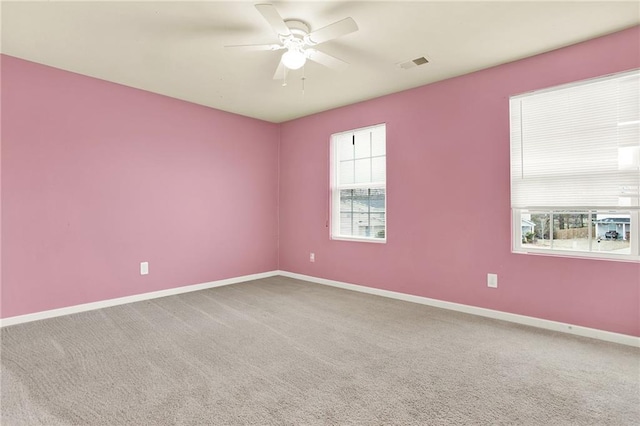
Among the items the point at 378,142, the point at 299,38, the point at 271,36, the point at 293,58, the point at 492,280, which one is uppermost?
the point at 271,36

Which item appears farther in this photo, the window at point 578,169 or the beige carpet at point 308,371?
the window at point 578,169

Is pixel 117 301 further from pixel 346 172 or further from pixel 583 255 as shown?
pixel 583 255

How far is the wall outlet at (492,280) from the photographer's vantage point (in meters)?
3.31

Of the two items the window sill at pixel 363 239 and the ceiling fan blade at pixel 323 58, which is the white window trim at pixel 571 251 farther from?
the ceiling fan blade at pixel 323 58

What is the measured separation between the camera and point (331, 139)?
15.9ft

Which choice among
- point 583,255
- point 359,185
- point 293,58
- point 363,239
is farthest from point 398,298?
point 293,58

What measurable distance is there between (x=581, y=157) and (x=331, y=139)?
296 cm

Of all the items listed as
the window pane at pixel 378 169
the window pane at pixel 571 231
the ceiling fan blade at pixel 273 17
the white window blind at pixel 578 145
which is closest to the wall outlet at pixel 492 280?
the window pane at pixel 571 231

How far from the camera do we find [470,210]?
348 centimetres

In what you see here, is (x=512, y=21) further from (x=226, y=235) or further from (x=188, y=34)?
(x=226, y=235)

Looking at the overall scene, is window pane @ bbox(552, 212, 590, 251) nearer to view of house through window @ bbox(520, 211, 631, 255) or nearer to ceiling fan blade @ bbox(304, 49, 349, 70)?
view of house through window @ bbox(520, 211, 631, 255)

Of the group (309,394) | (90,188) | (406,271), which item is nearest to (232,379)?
(309,394)

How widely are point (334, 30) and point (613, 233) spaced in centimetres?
283

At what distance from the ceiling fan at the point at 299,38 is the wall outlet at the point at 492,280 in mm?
2528
